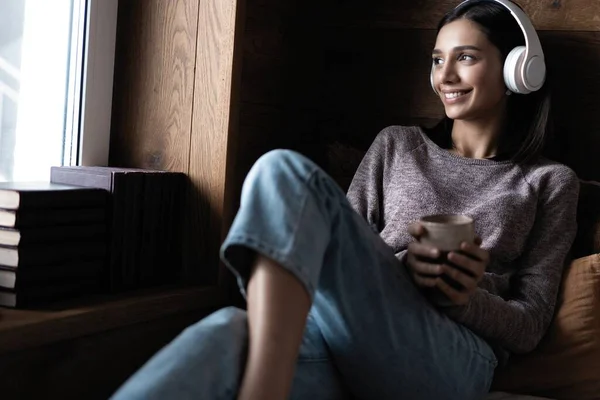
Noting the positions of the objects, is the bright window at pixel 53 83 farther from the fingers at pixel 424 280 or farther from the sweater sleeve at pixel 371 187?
the fingers at pixel 424 280

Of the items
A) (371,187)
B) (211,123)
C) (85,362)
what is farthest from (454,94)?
(85,362)

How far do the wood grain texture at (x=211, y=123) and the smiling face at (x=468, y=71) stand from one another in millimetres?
426

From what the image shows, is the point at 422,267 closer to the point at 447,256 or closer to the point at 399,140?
the point at 447,256

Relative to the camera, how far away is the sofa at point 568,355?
1449 mm

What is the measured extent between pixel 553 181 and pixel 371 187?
356 mm

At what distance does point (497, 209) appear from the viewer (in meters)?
1.56

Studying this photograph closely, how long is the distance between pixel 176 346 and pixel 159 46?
861mm

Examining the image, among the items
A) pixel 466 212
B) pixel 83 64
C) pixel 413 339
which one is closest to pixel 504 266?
pixel 466 212

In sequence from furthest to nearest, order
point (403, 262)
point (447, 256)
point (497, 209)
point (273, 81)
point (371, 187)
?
1. point (273, 81)
2. point (371, 187)
3. point (497, 209)
4. point (403, 262)
5. point (447, 256)

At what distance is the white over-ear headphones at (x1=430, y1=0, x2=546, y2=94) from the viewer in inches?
62.9

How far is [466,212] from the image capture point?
5.20 feet

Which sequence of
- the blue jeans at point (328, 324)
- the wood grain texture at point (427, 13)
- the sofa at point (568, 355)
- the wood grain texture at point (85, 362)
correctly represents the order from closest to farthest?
1. the blue jeans at point (328, 324)
2. the wood grain texture at point (85, 362)
3. the sofa at point (568, 355)
4. the wood grain texture at point (427, 13)

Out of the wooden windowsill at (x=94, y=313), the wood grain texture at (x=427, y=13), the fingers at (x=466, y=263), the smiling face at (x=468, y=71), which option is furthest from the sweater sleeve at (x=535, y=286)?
the wooden windowsill at (x=94, y=313)

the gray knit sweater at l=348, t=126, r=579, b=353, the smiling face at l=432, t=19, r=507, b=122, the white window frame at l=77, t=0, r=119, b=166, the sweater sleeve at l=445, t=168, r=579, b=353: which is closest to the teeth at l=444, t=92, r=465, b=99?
the smiling face at l=432, t=19, r=507, b=122
